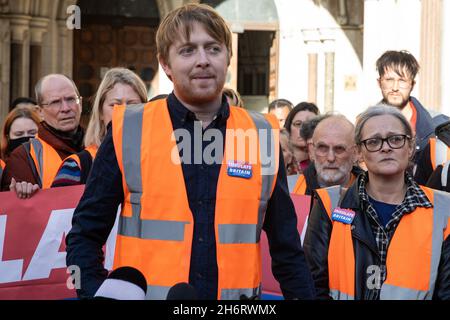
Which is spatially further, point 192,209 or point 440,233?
point 440,233

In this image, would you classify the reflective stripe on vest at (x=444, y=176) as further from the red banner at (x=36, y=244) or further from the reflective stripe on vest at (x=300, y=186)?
the red banner at (x=36, y=244)

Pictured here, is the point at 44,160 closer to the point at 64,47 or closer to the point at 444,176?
the point at 444,176

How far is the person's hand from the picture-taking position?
190 inches

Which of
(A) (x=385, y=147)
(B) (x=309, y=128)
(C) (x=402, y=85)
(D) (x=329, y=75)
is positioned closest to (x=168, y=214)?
(A) (x=385, y=147)

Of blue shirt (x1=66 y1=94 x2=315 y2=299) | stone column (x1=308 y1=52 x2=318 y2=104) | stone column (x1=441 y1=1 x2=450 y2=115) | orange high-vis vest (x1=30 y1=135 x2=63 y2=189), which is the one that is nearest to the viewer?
blue shirt (x1=66 y1=94 x2=315 y2=299)

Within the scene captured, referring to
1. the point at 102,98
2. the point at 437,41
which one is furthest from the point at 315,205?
the point at 437,41

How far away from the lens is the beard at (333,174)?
5.02 meters

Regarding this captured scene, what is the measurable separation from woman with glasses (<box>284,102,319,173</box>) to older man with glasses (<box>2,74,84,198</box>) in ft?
5.89

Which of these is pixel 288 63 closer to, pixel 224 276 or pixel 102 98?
pixel 102 98

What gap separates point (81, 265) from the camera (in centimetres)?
275

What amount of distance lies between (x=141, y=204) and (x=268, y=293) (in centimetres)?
206

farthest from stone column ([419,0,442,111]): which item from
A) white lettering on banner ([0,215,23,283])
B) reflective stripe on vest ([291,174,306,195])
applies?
white lettering on banner ([0,215,23,283])

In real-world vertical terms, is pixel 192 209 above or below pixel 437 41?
below

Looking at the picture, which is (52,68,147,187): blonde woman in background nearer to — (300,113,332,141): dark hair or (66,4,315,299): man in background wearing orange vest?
(300,113,332,141): dark hair
